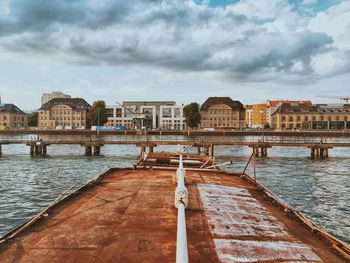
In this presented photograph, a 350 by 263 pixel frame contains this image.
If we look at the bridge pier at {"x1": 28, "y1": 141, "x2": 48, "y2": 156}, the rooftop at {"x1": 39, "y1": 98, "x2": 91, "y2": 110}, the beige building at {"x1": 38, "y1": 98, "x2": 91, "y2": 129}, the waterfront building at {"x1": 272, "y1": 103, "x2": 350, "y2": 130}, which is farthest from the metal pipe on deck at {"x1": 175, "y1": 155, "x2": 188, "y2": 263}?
the rooftop at {"x1": 39, "y1": 98, "x2": 91, "y2": 110}

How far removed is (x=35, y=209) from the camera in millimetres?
18469

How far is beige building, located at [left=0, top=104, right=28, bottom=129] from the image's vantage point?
525 ft

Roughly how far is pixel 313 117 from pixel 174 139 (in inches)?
3147

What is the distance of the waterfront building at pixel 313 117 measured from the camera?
148 m

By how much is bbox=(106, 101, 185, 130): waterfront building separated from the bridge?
39756mm

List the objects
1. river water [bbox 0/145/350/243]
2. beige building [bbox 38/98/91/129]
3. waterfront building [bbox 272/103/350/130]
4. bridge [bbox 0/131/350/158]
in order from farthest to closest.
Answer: beige building [bbox 38/98/91/129]
waterfront building [bbox 272/103/350/130]
bridge [bbox 0/131/350/158]
river water [bbox 0/145/350/243]

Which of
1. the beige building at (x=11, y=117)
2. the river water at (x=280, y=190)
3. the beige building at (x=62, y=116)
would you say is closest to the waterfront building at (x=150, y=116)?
the beige building at (x=62, y=116)

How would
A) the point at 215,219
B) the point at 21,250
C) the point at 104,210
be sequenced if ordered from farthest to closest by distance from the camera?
the point at 104,210, the point at 215,219, the point at 21,250

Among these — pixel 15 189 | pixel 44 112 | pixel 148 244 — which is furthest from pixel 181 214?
pixel 44 112

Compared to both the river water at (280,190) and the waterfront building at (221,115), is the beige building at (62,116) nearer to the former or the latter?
the waterfront building at (221,115)

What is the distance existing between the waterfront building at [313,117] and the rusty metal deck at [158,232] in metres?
149

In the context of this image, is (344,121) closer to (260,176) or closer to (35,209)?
(260,176)

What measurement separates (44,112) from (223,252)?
6856 inches

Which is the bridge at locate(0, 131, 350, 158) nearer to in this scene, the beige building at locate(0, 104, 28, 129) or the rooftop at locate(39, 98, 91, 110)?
the beige building at locate(0, 104, 28, 129)
